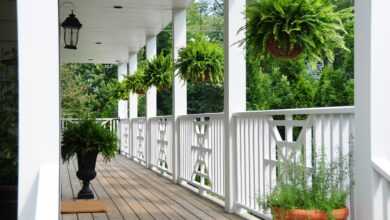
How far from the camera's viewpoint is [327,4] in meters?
3.46

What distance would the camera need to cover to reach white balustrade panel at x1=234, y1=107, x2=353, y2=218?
129 inches

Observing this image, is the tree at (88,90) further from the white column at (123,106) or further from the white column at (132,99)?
the white column at (132,99)

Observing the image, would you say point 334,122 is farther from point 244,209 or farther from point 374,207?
point 244,209

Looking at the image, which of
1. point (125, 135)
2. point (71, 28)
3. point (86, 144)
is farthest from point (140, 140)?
point (86, 144)

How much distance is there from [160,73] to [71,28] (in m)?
2.51

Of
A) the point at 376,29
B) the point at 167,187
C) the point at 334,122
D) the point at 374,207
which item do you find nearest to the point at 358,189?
the point at 374,207

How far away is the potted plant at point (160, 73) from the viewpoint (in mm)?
9008

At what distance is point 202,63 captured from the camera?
20.5ft

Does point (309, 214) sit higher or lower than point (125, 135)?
higher

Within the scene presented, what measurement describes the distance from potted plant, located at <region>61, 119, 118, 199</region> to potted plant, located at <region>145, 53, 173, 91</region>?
2644 millimetres

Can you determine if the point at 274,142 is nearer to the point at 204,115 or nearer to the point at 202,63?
the point at 202,63

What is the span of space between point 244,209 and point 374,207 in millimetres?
2455

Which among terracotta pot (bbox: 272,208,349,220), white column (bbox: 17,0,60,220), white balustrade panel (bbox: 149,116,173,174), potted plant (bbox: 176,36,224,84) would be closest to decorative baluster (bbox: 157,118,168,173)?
white balustrade panel (bbox: 149,116,173,174)

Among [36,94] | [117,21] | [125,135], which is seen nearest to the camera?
[36,94]
